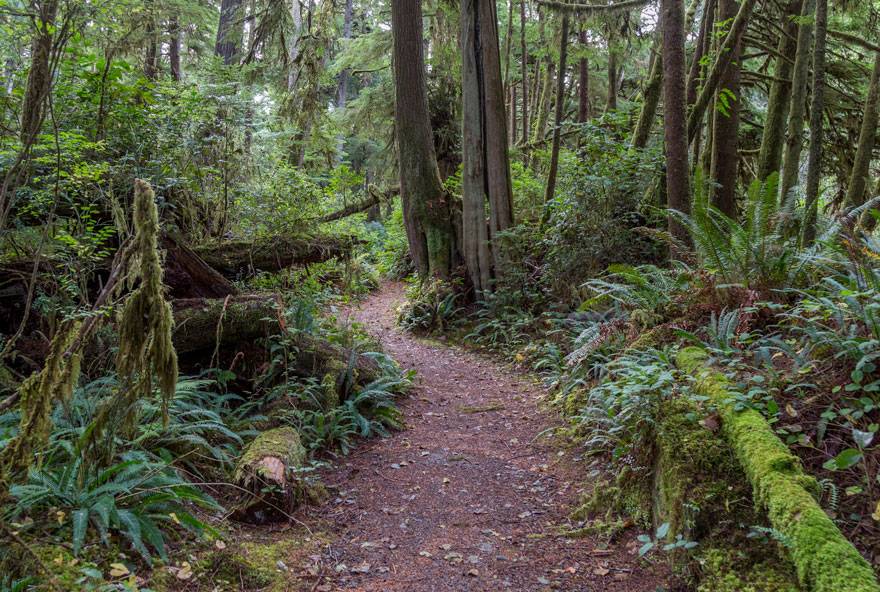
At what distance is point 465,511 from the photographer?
4.29 m

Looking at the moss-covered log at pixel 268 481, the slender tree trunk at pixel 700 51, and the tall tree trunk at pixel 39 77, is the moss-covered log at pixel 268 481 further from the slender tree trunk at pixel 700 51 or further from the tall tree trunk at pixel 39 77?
the slender tree trunk at pixel 700 51

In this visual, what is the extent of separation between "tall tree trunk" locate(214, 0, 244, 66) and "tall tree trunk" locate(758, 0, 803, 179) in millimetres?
9543

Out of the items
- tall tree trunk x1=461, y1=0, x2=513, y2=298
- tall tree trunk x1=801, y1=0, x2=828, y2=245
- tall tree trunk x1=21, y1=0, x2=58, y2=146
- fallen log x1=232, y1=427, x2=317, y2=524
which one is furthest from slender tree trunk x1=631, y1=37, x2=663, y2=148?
tall tree trunk x1=21, y1=0, x2=58, y2=146

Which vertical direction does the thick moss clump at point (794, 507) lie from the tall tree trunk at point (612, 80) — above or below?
below

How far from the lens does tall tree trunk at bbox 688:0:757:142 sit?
6.94m

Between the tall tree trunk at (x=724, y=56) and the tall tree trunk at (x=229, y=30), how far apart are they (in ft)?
27.4

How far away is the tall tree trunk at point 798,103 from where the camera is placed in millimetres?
6703

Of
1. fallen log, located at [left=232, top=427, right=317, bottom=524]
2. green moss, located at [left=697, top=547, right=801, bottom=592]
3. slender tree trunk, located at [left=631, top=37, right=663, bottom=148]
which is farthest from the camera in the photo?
slender tree trunk, located at [left=631, top=37, right=663, bottom=148]

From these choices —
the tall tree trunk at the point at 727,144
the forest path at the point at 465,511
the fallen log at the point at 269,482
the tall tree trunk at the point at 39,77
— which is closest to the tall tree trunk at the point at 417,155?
the forest path at the point at 465,511

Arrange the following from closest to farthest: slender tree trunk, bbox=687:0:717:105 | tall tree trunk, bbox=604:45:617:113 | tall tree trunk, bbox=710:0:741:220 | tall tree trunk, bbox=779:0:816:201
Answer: tall tree trunk, bbox=779:0:816:201 < tall tree trunk, bbox=710:0:741:220 < slender tree trunk, bbox=687:0:717:105 < tall tree trunk, bbox=604:45:617:113

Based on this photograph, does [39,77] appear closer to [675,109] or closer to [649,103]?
[675,109]

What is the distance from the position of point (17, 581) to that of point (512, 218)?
9.22 metres

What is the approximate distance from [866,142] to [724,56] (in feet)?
9.78

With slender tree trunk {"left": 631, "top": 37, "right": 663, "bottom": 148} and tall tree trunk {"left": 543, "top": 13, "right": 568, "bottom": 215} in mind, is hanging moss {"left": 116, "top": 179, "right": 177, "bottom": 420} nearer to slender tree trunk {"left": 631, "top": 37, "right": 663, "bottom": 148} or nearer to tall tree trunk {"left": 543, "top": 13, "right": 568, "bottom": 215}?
tall tree trunk {"left": 543, "top": 13, "right": 568, "bottom": 215}
